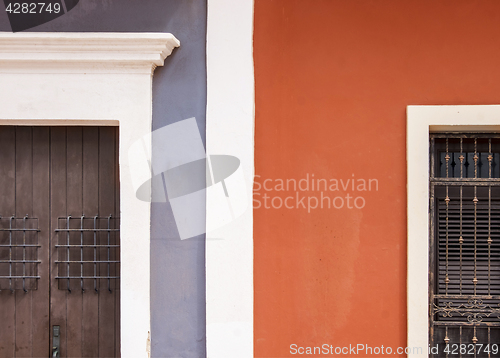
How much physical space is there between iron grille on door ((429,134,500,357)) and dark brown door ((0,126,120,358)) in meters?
2.52

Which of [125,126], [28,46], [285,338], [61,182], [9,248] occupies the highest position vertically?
[28,46]

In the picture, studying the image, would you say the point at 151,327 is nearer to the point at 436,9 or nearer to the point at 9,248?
the point at 9,248

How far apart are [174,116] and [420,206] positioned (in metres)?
1.95

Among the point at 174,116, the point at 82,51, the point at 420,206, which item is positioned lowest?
the point at 420,206

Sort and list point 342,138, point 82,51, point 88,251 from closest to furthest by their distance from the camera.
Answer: point 82,51 → point 342,138 → point 88,251

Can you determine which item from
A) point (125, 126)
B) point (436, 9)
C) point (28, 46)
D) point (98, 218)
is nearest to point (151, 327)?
point (98, 218)

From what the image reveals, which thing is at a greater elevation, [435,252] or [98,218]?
[98,218]

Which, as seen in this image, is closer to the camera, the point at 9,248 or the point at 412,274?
the point at 412,274

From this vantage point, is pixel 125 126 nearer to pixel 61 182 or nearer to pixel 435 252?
pixel 61 182

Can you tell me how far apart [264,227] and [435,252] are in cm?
137

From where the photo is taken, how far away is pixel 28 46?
2457 millimetres

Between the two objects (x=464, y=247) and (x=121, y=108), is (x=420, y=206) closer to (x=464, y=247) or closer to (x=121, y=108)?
(x=464, y=247)

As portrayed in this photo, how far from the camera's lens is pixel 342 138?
2.60 metres

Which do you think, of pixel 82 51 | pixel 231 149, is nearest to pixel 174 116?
pixel 231 149
